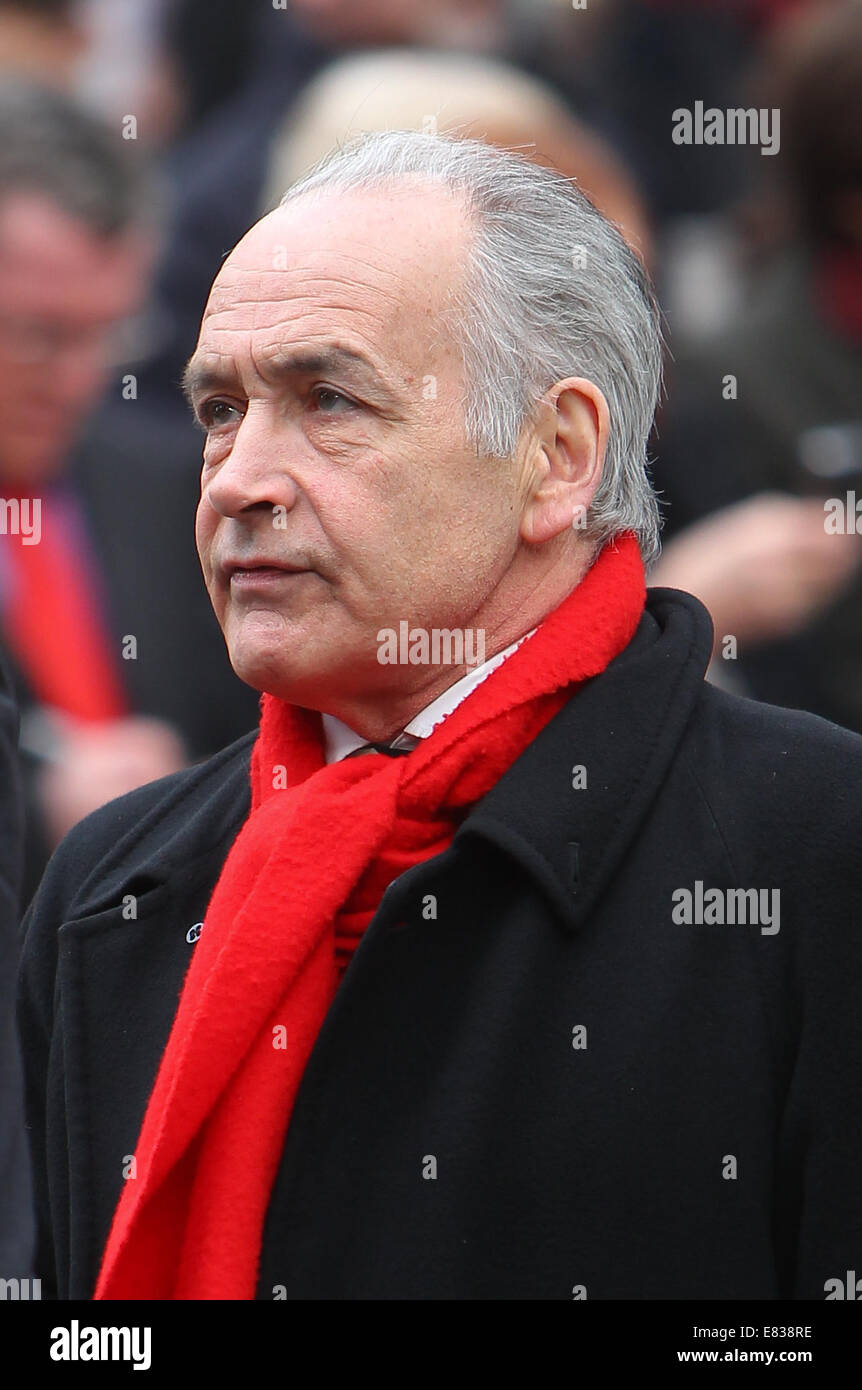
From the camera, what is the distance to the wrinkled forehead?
2459mm

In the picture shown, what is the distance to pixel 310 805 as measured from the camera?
243 centimetres

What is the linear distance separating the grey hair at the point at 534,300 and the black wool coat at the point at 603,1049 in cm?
34

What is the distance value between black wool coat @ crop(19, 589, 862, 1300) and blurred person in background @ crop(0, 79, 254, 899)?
4.70 feet

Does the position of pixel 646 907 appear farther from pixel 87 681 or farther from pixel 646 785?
pixel 87 681

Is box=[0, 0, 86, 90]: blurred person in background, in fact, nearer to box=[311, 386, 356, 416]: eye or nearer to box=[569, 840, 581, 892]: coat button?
box=[311, 386, 356, 416]: eye

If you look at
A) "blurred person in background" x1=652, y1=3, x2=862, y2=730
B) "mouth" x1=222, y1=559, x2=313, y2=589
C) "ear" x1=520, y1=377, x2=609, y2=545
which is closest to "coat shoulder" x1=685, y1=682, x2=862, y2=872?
"ear" x1=520, y1=377, x2=609, y2=545

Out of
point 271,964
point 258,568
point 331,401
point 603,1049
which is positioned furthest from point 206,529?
point 603,1049

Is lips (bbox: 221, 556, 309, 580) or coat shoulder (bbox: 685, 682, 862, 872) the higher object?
lips (bbox: 221, 556, 309, 580)

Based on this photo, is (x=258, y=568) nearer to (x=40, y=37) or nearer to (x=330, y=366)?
(x=330, y=366)

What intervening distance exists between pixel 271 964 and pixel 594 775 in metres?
0.45

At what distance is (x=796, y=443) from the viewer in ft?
12.5

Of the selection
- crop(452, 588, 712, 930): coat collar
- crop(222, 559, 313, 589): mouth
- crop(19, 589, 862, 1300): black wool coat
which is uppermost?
crop(222, 559, 313, 589): mouth
